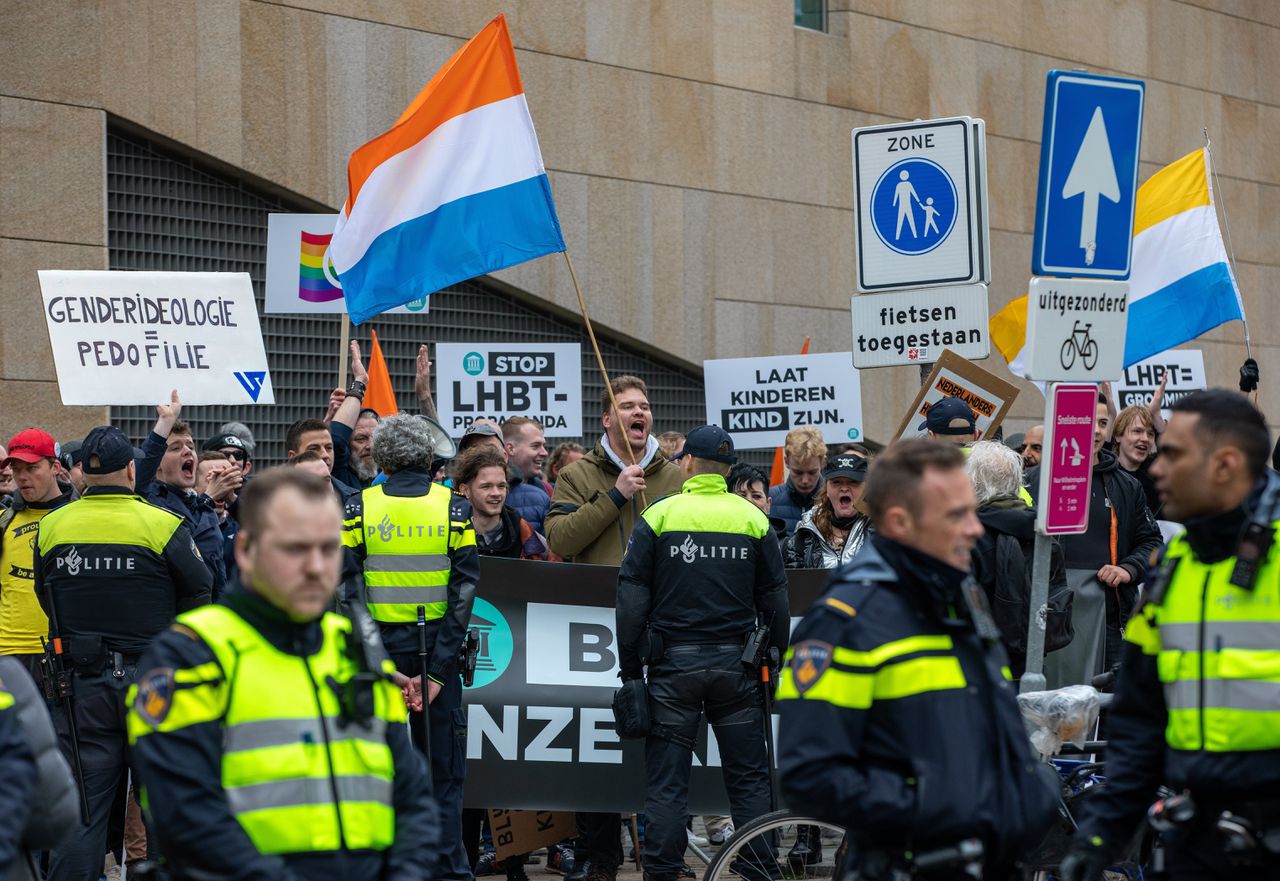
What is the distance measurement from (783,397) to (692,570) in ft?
18.8

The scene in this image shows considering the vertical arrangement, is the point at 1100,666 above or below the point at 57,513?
below

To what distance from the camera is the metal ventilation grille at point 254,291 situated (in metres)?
13.4

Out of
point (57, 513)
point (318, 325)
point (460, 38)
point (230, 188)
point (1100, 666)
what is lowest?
point (1100, 666)

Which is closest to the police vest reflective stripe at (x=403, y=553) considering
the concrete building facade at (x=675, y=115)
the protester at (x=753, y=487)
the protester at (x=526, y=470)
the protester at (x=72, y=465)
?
the protester at (x=72, y=465)

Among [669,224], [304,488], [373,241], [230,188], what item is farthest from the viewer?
[669,224]

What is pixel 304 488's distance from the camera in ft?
12.7

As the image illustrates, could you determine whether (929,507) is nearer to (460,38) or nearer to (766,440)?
(766,440)

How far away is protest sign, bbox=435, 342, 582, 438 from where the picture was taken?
41.3 feet

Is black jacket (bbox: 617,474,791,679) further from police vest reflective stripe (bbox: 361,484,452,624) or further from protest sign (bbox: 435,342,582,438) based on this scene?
protest sign (bbox: 435,342,582,438)

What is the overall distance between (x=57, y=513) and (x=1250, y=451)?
5372mm

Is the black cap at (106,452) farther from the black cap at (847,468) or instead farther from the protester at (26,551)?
the black cap at (847,468)

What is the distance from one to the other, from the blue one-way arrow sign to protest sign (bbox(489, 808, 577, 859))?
3.95 m

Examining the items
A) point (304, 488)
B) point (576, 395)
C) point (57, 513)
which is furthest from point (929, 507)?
point (576, 395)

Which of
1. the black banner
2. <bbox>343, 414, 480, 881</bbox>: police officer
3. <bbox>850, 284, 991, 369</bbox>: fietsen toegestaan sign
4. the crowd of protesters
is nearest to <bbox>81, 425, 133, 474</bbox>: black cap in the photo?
the crowd of protesters
